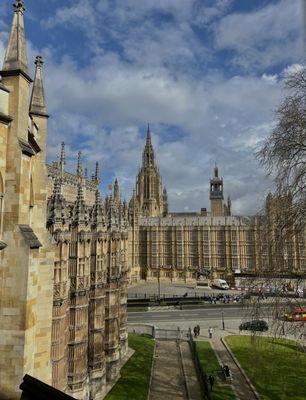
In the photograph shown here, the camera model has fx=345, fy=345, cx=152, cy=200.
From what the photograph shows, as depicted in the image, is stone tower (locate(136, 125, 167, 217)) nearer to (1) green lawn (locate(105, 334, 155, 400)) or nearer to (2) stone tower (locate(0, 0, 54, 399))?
(1) green lawn (locate(105, 334, 155, 400))

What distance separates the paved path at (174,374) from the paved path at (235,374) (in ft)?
7.96

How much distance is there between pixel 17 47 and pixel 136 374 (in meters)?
23.5

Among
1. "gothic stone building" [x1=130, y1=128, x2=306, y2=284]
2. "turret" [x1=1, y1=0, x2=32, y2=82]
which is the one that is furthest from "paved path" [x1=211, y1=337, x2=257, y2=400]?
"gothic stone building" [x1=130, y1=128, x2=306, y2=284]

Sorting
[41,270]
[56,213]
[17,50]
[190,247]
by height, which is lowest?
[41,270]

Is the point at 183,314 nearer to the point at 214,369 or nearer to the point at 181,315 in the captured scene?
the point at 181,315

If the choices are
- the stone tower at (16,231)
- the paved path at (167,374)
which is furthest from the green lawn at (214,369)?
the stone tower at (16,231)

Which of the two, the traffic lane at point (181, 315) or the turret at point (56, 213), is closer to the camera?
the turret at point (56, 213)

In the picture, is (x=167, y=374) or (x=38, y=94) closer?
(x=38, y=94)

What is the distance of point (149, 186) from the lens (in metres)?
97.0

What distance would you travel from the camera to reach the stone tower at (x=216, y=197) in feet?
328

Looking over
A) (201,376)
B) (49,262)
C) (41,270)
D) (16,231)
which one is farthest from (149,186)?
(16,231)

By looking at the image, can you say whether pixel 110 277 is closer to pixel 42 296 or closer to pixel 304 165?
pixel 42 296

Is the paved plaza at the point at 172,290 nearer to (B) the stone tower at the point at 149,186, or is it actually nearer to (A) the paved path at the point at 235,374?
(B) the stone tower at the point at 149,186

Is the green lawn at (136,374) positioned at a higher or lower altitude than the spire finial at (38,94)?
lower
